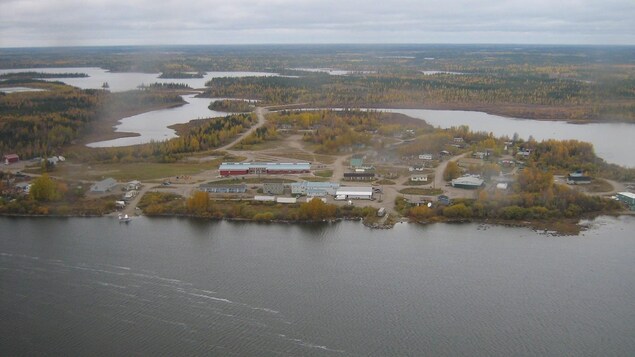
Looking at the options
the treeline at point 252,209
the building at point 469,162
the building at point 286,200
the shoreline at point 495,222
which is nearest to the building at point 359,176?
the building at point 286,200

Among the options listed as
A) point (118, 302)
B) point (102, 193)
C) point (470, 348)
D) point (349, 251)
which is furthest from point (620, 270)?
point (102, 193)

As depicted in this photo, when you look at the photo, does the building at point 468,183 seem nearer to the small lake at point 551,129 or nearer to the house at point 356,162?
the house at point 356,162

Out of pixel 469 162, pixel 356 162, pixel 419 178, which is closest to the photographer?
pixel 419 178

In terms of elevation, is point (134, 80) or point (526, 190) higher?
point (134, 80)

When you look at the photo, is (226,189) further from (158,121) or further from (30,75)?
(30,75)

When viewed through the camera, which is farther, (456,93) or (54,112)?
(456,93)

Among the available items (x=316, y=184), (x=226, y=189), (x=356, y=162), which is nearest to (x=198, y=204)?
(x=226, y=189)

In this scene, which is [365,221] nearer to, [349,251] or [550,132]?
[349,251]

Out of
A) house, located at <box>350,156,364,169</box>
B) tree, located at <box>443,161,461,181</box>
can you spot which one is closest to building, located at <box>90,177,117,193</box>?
house, located at <box>350,156,364,169</box>
